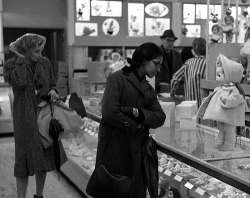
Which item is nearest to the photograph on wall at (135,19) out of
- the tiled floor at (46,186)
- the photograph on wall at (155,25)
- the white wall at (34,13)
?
the photograph on wall at (155,25)

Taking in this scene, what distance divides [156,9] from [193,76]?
4531 mm

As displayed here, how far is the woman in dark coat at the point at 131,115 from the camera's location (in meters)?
2.76

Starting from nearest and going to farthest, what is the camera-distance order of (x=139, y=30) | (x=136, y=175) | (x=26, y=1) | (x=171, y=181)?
(x=136, y=175) → (x=171, y=181) → (x=26, y=1) → (x=139, y=30)

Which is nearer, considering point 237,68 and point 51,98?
point 237,68

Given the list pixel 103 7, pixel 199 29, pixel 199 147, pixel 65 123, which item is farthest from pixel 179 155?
pixel 199 29

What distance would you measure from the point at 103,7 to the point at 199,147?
6.87 m

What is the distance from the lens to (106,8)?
9.29 meters

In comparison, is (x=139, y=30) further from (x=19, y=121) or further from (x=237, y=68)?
(x=237, y=68)

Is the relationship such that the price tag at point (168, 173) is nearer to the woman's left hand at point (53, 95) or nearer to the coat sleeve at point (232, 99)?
the coat sleeve at point (232, 99)

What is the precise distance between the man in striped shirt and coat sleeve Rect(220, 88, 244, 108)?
2449 mm

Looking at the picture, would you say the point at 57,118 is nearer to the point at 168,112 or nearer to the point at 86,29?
the point at 168,112

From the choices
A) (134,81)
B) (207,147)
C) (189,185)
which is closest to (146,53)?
(134,81)

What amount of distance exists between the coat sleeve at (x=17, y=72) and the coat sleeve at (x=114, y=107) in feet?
4.04

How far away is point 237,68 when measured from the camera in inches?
115
